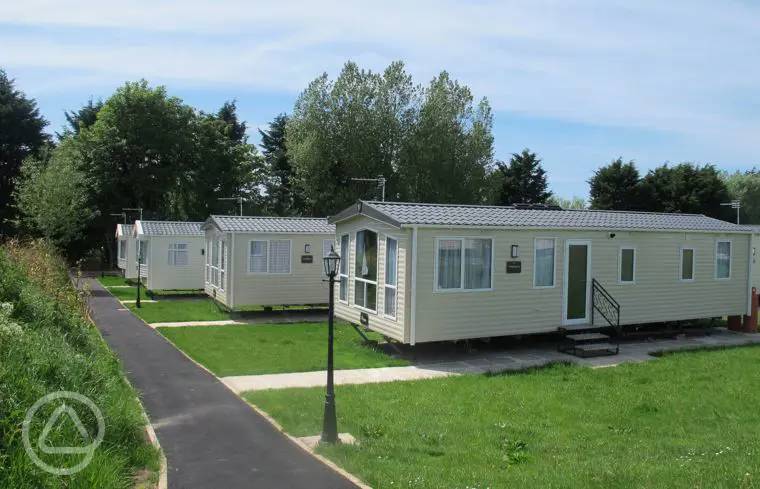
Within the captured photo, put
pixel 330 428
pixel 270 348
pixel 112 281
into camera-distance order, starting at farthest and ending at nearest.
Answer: pixel 112 281, pixel 270 348, pixel 330 428

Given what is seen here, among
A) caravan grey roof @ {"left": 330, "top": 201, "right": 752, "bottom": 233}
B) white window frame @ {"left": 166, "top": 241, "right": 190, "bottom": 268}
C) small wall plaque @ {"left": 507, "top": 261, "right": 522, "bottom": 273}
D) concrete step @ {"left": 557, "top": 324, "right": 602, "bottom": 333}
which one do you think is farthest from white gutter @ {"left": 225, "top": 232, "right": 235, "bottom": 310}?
concrete step @ {"left": 557, "top": 324, "right": 602, "bottom": 333}

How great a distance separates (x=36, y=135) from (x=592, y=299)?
3932cm

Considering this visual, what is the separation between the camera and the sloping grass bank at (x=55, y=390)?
5.57 m

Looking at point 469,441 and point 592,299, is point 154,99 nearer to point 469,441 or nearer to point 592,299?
point 592,299

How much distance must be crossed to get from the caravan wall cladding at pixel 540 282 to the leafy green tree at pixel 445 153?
810 inches

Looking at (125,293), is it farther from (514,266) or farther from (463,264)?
(514,266)

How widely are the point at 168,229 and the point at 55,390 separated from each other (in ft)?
69.6

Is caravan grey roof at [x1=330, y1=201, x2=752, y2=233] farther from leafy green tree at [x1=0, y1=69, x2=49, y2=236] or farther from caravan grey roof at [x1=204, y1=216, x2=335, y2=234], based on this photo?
leafy green tree at [x1=0, y1=69, x2=49, y2=236]

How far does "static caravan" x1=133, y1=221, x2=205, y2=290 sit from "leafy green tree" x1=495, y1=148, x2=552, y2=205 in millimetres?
29707

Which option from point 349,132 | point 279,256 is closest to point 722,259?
point 279,256

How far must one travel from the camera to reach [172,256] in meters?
26.7

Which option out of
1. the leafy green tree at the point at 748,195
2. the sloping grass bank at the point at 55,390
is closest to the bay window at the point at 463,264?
the sloping grass bank at the point at 55,390

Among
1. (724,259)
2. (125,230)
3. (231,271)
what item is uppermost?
(125,230)

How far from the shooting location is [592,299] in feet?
52.0
